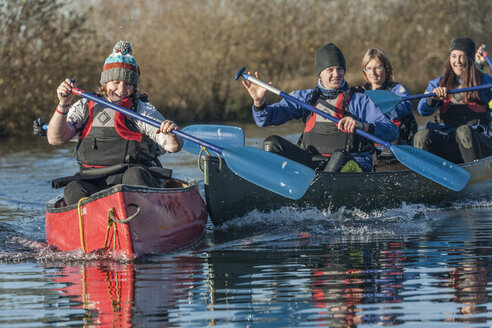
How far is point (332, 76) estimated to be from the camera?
7.42 meters

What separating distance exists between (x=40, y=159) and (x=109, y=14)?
614 cm

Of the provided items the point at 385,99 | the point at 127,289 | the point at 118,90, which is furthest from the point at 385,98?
the point at 127,289

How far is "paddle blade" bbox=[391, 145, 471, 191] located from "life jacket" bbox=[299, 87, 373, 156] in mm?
306

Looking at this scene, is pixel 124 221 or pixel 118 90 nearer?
pixel 124 221

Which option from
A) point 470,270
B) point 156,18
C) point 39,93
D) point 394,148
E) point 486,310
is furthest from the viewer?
point 156,18

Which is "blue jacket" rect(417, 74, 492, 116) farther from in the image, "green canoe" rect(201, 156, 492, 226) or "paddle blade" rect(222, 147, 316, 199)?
"paddle blade" rect(222, 147, 316, 199)

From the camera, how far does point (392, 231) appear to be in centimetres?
660

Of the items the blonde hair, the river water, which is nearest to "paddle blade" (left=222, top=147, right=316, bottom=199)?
the river water

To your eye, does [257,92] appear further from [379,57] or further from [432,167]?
[379,57]

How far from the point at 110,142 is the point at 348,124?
2005mm

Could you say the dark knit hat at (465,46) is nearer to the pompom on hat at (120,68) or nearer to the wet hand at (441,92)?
the wet hand at (441,92)

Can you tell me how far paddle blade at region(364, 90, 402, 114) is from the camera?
8523mm

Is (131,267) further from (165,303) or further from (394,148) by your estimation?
(394,148)

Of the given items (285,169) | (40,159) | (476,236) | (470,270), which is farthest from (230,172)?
(40,159)
